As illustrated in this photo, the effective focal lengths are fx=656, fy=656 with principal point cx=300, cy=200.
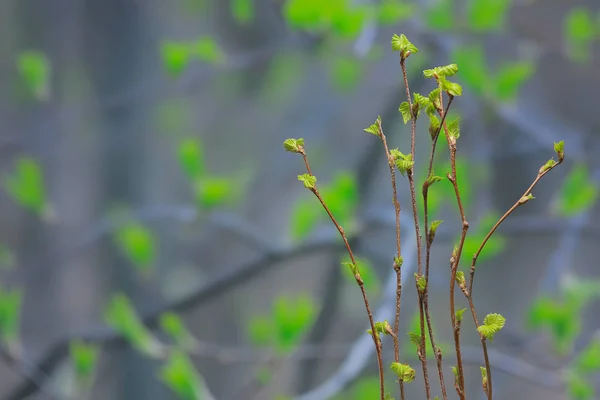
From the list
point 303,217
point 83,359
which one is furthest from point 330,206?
point 83,359

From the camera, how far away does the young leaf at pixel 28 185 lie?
1.47m

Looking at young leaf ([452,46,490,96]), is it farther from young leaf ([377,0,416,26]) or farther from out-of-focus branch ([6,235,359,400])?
out-of-focus branch ([6,235,359,400])

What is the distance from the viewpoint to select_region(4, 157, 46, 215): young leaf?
147 cm

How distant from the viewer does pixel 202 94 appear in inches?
59.2

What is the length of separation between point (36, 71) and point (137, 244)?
45 cm

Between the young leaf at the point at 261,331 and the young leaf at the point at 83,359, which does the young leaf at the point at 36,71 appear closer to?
the young leaf at the point at 83,359

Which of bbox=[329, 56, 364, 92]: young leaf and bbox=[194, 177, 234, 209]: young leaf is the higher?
bbox=[329, 56, 364, 92]: young leaf

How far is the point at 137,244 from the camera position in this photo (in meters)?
1.48

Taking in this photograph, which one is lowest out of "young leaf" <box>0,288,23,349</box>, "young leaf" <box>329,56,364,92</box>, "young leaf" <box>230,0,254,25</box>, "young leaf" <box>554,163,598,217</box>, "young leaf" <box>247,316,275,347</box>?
"young leaf" <box>0,288,23,349</box>

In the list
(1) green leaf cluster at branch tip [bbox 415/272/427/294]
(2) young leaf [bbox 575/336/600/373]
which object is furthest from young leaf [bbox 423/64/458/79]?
(2) young leaf [bbox 575/336/600/373]

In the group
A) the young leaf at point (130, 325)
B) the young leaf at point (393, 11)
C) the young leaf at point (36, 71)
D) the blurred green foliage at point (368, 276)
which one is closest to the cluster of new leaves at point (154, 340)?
the young leaf at point (130, 325)

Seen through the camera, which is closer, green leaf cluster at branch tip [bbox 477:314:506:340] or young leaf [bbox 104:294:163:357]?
green leaf cluster at branch tip [bbox 477:314:506:340]

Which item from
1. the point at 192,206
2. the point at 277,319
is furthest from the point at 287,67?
the point at 277,319

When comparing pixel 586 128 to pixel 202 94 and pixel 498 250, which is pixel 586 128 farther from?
pixel 202 94
